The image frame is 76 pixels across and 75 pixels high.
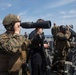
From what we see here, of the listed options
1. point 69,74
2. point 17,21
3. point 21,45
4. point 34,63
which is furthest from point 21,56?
point 69,74

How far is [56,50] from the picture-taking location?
924cm

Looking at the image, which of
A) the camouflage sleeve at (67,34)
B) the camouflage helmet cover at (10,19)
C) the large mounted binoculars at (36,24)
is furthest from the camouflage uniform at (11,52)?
the camouflage sleeve at (67,34)

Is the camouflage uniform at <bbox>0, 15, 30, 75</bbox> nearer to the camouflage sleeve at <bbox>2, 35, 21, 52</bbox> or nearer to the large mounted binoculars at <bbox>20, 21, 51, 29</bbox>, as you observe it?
the camouflage sleeve at <bbox>2, 35, 21, 52</bbox>

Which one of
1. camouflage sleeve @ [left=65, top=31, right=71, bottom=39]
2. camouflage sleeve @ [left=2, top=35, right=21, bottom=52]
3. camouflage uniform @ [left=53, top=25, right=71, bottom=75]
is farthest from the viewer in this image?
camouflage uniform @ [left=53, top=25, right=71, bottom=75]

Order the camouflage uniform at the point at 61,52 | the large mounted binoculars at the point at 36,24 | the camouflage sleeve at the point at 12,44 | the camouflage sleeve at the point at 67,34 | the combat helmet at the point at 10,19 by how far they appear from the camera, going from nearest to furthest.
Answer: the large mounted binoculars at the point at 36,24 → the camouflage sleeve at the point at 12,44 → the combat helmet at the point at 10,19 → the camouflage sleeve at the point at 67,34 → the camouflage uniform at the point at 61,52

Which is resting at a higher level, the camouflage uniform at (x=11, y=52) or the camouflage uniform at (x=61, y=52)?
the camouflage uniform at (x=11, y=52)

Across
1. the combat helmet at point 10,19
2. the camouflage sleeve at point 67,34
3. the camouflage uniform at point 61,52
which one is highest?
the combat helmet at point 10,19

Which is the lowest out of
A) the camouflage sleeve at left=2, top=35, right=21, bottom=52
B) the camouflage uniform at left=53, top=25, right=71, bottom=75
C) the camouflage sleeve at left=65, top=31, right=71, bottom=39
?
the camouflage uniform at left=53, top=25, right=71, bottom=75

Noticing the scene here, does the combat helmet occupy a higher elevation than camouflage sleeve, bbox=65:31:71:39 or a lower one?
higher

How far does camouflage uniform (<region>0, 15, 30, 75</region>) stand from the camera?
13.1ft

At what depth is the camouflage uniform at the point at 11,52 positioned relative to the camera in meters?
3.99

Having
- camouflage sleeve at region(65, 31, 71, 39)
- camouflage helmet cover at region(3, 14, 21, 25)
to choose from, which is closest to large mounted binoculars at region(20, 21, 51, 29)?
camouflage helmet cover at region(3, 14, 21, 25)

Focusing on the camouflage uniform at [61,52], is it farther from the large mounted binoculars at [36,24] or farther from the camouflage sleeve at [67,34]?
the large mounted binoculars at [36,24]

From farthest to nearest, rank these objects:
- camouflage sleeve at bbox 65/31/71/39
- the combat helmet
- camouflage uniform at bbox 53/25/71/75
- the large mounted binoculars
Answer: camouflage uniform at bbox 53/25/71/75 < camouflage sleeve at bbox 65/31/71/39 < the combat helmet < the large mounted binoculars
